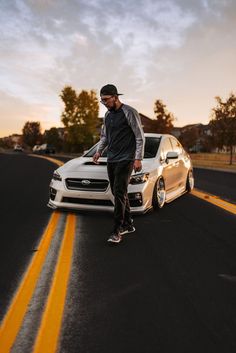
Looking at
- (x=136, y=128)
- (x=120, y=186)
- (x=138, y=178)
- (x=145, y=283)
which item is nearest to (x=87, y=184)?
(x=138, y=178)

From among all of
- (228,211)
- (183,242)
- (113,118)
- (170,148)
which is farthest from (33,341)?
(170,148)

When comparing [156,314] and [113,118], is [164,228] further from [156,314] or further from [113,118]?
[156,314]

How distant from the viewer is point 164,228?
5742 millimetres

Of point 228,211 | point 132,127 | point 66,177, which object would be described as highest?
point 132,127

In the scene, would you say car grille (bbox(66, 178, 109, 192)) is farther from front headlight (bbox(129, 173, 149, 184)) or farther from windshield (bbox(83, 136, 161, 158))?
windshield (bbox(83, 136, 161, 158))

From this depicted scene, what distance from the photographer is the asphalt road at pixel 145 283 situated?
8.30ft

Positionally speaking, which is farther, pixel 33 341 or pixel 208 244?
pixel 208 244

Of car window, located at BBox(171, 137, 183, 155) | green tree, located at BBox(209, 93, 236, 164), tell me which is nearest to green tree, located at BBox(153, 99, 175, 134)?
green tree, located at BBox(209, 93, 236, 164)

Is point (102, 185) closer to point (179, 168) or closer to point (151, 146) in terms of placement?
point (151, 146)

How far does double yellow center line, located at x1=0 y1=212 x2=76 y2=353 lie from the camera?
246 cm

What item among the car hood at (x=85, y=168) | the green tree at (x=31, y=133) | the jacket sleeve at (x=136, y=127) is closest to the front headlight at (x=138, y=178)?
the car hood at (x=85, y=168)

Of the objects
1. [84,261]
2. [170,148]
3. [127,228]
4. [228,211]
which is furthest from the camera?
[170,148]

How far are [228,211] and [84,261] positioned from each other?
3.89 metres

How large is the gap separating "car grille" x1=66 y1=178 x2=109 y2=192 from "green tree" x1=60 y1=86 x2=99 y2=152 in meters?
58.5
